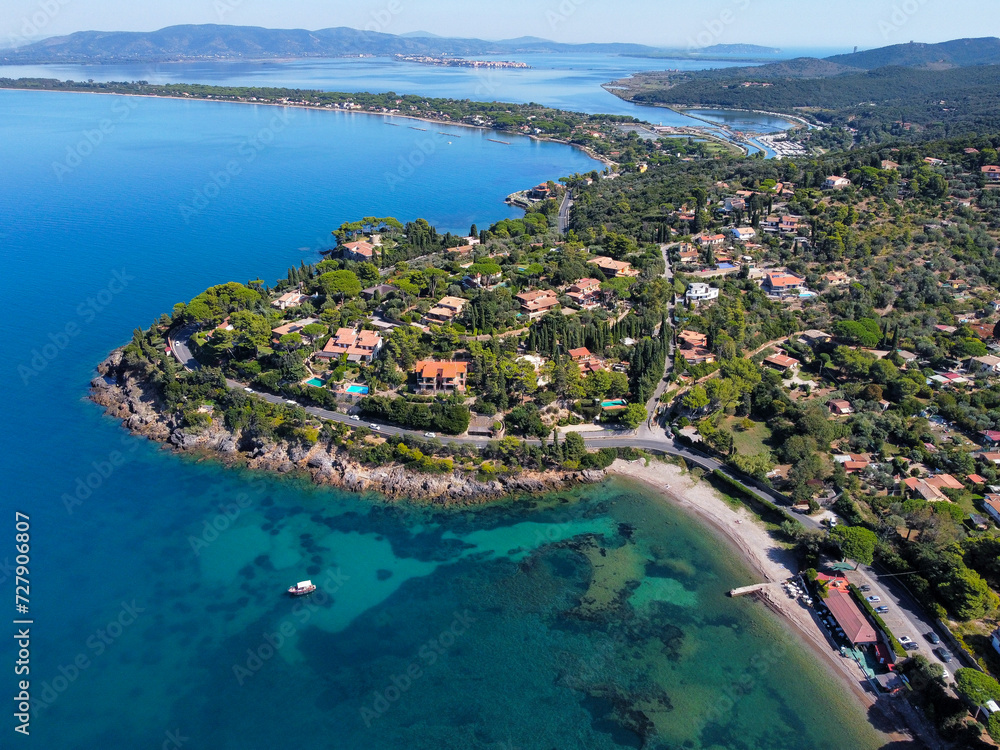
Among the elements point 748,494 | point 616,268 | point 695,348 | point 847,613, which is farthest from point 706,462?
point 616,268

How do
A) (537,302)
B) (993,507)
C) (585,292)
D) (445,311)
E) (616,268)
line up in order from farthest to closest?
(616,268), (585,292), (537,302), (445,311), (993,507)

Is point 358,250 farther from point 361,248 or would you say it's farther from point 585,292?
point 585,292

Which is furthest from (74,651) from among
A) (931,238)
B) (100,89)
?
(100,89)

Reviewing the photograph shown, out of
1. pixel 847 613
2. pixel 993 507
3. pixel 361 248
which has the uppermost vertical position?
pixel 361 248

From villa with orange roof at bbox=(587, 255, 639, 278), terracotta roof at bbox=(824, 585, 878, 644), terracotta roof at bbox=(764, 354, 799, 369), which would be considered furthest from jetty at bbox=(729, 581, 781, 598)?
villa with orange roof at bbox=(587, 255, 639, 278)

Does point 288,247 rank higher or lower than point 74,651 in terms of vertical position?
higher

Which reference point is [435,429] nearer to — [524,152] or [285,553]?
[285,553]
